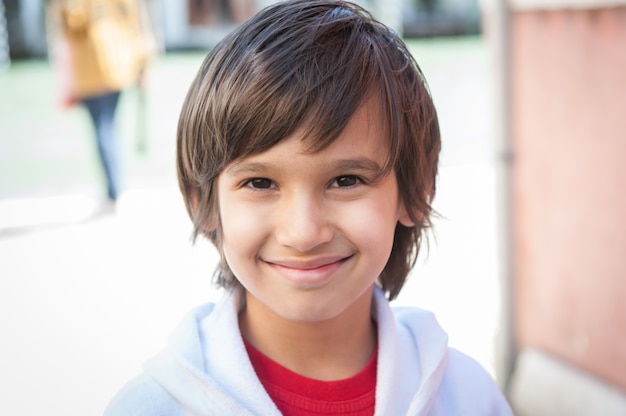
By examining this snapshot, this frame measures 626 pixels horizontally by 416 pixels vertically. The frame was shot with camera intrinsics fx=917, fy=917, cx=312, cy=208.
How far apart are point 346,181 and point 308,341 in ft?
0.99

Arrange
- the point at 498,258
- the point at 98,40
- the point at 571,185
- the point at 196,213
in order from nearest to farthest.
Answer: the point at 196,213 → the point at 571,185 → the point at 498,258 → the point at 98,40

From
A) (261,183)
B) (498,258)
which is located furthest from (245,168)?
(498,258)

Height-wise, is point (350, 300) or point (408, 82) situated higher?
point (408, 82)

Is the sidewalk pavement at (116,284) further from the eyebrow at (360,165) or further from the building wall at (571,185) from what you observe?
the eyebrow at (360,165)

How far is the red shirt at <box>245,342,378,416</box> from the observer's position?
4.92 ft

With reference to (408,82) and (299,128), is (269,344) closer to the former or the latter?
(299,128)

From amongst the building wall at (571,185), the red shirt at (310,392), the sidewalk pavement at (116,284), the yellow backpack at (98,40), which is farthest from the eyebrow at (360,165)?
the yellow backpack at (98,40)

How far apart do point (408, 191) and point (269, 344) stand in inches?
14.2

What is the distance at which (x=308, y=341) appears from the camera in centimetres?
156

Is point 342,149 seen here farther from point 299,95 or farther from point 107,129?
point 107,129

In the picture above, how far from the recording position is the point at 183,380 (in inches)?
57.0

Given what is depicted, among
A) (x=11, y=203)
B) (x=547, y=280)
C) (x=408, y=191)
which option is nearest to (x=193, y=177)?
(x=408, y=191)

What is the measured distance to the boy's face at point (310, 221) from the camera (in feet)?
4.52

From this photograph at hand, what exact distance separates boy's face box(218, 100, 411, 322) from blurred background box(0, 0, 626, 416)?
70.2 inches
